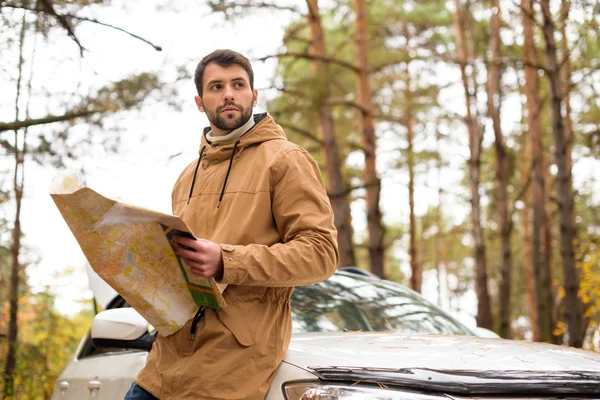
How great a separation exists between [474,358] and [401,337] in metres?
0.51

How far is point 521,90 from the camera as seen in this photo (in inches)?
872

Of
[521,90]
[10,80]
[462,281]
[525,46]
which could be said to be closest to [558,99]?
[10,80]

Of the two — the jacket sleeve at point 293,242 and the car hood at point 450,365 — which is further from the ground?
the jacket sleeve at point 293,242

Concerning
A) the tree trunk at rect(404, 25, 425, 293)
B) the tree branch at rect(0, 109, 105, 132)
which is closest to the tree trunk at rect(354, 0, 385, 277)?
the tree trunk at rect(404, 25, 425, 293)

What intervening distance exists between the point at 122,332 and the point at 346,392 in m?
1.27

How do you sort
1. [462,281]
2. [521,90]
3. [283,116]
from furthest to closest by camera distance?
[462,281] → [521,90] → [283,116]

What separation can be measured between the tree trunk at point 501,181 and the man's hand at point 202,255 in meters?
14.4

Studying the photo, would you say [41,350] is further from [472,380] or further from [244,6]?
[472,380]

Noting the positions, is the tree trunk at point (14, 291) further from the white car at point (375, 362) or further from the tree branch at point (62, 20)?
the white car at point (375, 362)

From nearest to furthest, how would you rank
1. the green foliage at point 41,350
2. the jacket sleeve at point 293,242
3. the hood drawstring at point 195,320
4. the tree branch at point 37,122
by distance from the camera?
the jacket sleeve at point 293,242 < the hood drawstring at point 195,320 < the tree branch at point 37,122 < the green foliage at point 41,350

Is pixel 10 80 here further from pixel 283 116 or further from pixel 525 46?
pixel 525 46

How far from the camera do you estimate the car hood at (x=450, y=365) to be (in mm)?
2389

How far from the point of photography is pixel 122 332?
10.7 feet

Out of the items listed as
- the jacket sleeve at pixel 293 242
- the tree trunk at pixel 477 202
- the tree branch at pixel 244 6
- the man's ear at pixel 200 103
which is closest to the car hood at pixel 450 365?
the jacket sleeve at pixel 293 242
